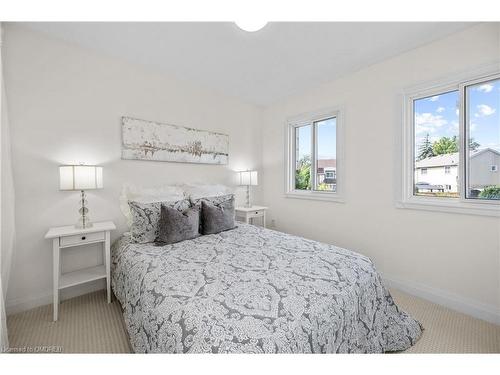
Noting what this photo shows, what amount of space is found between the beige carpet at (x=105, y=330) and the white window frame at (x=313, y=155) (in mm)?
1458

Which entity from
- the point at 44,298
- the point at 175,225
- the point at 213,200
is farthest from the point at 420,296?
the point at 44,298

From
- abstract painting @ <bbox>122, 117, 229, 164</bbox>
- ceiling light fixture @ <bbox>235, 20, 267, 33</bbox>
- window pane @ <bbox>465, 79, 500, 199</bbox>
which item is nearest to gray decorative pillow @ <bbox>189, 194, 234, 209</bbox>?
abstract painting @ <bbox>122, 117, 229, 164</bbox>

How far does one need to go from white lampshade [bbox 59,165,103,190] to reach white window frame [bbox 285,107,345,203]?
2.60 metres

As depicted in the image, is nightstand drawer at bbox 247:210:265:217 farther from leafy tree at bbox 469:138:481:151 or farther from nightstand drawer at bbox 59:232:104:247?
leafy tree at bbox 469:138:481:151

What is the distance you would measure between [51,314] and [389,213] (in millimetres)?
3441

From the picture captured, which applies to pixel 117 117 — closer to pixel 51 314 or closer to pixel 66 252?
pixel 66 252

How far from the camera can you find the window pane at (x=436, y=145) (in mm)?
2191

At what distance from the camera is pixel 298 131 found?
371 centimetres

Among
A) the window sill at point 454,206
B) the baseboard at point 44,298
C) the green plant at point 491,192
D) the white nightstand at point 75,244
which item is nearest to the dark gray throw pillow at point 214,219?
the white nightstand at point 75,244

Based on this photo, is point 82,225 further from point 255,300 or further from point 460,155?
point 460,155

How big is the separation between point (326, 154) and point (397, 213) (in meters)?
1.24

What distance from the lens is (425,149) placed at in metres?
2.37
